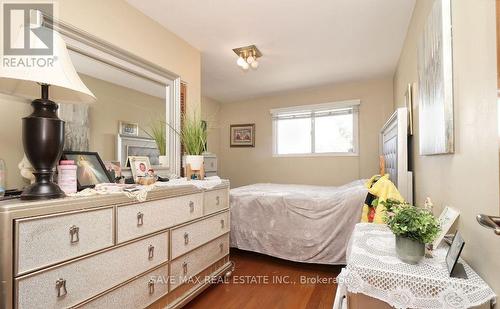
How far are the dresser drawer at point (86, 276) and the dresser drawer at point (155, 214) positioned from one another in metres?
0.07

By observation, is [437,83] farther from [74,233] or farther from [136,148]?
[136,148]

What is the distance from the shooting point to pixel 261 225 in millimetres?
2771

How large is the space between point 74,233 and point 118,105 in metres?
1.14

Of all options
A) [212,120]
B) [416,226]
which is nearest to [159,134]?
[416,226]

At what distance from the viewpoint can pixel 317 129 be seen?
443 cm

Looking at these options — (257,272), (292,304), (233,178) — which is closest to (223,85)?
(233,178)

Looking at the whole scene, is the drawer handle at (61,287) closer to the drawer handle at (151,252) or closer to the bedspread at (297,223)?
the drawer handle at (151,252)

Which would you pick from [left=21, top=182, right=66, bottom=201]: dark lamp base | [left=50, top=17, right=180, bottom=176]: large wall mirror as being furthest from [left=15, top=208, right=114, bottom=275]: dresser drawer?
[left=50, top=17, right=180, bottom=176]: large wall mirror

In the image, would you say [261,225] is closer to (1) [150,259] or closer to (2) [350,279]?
(1) [150,259]

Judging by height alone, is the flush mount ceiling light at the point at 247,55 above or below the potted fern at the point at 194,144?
above

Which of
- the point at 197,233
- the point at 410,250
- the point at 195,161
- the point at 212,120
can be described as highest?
the point at 212,120

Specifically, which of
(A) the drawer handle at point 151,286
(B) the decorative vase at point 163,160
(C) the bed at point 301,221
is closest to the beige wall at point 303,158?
(C) the bed at point 301,221

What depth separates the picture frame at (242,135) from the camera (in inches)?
197

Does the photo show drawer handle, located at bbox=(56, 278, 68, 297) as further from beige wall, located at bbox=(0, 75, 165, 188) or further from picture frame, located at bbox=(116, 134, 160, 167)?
picture frame, located at bbox=(116, 134, 160, 167)
